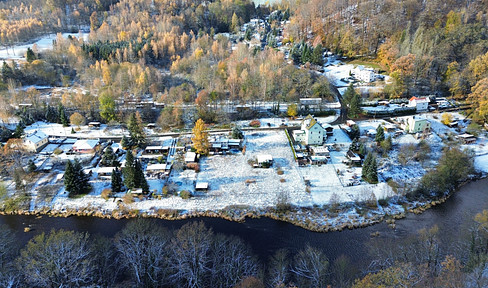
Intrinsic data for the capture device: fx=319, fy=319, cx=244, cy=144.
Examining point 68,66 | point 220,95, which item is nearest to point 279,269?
point 220,95

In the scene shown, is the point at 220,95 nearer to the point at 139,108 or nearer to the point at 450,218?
the point at 139,108

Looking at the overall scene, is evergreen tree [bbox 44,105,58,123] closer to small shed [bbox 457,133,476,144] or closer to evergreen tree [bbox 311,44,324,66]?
evergreen tree [bbox 311,44,324,66]

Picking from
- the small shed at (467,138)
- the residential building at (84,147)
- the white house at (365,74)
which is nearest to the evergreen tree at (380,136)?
the small shed at (467,138)

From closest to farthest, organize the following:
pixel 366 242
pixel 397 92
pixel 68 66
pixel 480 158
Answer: pixel 366 242 → pixel 480 158 → pixel 397 92 → pixel 68 66

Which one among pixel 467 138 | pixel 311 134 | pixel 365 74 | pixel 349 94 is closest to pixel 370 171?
pixel 311 134

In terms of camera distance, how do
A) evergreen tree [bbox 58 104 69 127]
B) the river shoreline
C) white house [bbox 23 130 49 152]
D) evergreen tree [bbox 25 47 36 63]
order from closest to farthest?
1. the river shoreline
2. white house [bbox 23 130 49 152]
3. evergreen tree [bbox 58 104 69 127]
4. evergreen tree [bbox 25 47 36 63]

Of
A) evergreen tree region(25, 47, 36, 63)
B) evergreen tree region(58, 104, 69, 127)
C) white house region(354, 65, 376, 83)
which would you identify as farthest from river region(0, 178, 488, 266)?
evergreen tree region(25, 47, 36, 63)

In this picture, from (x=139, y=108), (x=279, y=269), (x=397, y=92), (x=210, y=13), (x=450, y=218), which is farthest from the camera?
(x=210, y=13)

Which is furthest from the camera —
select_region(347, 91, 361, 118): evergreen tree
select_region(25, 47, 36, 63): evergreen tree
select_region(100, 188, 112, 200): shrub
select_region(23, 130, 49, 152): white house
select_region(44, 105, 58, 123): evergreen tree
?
select_region(25, 47, 36, 63): evergreen tree
